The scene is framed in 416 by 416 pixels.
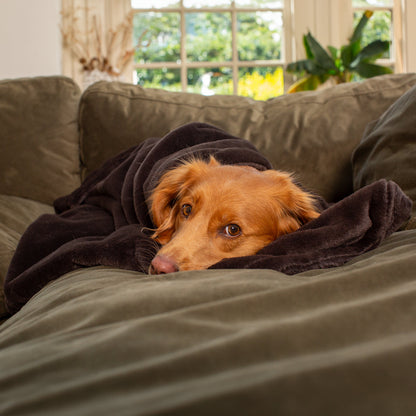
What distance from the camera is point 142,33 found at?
5.35m

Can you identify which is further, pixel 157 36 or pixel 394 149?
pixel 157 36

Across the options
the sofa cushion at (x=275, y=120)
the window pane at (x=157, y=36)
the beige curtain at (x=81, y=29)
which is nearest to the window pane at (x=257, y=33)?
the window pane at (x=157, y=36)

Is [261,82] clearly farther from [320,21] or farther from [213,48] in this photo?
[320,21]

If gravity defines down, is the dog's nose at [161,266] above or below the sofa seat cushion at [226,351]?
below

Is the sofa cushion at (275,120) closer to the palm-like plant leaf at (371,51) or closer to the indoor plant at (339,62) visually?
the indoor plant at (339,62)

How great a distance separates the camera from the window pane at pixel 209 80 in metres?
5.47

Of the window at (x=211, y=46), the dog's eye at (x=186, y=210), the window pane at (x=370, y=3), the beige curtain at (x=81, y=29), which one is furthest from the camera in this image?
the window pane at (x=370, y=3)

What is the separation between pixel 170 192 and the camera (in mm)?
1611

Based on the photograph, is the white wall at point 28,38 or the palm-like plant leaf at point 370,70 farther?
the palm-like plant leaf at point 370,70

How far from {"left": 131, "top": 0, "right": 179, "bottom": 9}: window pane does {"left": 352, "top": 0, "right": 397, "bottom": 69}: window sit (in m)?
2.01

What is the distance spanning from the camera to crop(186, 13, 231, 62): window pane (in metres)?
5.41

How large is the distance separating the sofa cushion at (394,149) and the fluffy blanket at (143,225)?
251 millimetres

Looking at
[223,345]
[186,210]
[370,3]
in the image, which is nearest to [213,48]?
[370,3]

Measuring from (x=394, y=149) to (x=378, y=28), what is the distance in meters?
4.49
